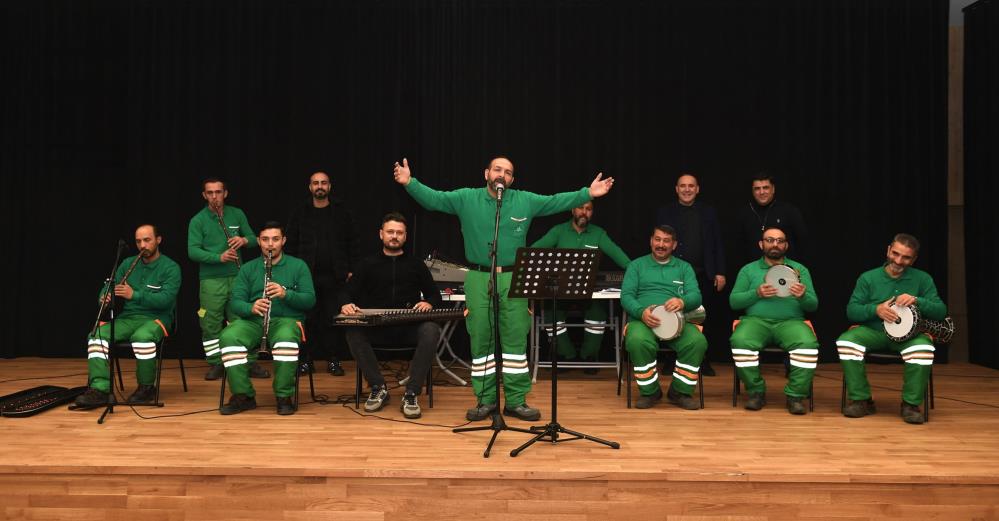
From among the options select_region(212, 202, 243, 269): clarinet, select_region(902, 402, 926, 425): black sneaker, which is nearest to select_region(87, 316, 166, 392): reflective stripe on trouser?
select_region(212, 202, 243, 269): clarinet

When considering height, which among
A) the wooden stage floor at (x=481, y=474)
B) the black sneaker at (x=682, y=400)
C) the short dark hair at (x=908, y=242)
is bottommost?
the wooden stage floor at (x=481, y=474)

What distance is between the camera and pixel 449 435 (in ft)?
15.3

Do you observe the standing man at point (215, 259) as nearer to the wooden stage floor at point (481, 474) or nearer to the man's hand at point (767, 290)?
the wooden stage floor at point (481, 474)

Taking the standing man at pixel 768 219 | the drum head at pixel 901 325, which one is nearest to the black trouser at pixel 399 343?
the drum head at pixel 901 325

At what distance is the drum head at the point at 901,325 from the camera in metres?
5.08

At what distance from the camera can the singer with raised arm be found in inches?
198

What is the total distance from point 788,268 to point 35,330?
22.6 ft

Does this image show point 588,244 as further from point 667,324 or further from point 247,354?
point 247,354

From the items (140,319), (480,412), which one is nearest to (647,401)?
(480,412)

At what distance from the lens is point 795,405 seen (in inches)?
211

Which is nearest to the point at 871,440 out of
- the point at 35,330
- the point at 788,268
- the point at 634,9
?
the point at 788,268

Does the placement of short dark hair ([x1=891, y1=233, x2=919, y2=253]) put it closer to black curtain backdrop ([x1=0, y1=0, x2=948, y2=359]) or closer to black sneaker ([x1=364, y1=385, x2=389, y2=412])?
black curtain backdrop ([x1=0, y1=0, x2=948, y2=359])

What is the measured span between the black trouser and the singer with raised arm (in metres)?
0.37

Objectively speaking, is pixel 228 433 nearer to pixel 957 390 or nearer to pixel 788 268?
pixel 788 268
